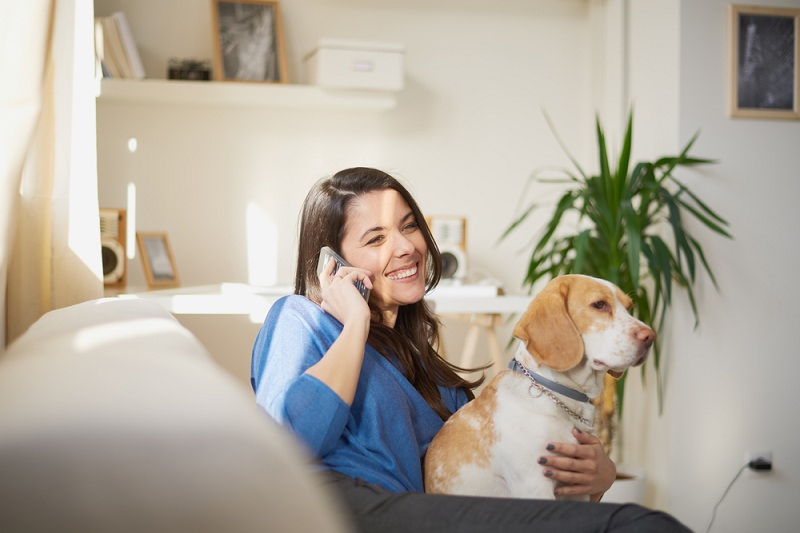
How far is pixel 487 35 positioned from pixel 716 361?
1928mm

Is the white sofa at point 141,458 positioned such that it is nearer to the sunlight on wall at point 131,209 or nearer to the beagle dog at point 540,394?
the beagle dog at point 540,394

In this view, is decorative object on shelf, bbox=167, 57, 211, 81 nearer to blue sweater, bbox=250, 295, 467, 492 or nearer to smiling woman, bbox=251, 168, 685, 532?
smiling woman, bbox=251, 168, 685, 532

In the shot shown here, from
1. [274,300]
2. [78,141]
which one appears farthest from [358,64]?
[78,141]

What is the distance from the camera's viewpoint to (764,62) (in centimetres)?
349

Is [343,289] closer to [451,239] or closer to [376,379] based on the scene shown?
[376,379]

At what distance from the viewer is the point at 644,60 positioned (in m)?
3.74

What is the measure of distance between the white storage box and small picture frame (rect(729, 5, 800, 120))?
140 cm

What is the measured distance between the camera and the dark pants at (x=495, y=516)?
106 centimetres

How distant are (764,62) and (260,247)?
2352 mm

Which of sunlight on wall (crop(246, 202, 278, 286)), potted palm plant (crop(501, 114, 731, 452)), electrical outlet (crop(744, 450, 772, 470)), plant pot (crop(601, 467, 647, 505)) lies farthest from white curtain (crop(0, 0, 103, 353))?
electrical outlet (crop(744, 450, 772, 470))

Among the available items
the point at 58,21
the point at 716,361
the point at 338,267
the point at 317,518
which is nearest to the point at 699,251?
the point at 716,361

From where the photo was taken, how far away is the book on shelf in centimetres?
338

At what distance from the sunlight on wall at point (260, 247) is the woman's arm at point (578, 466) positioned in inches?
103

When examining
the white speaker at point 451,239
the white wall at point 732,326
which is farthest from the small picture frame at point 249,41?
the white wall at point 732,326
